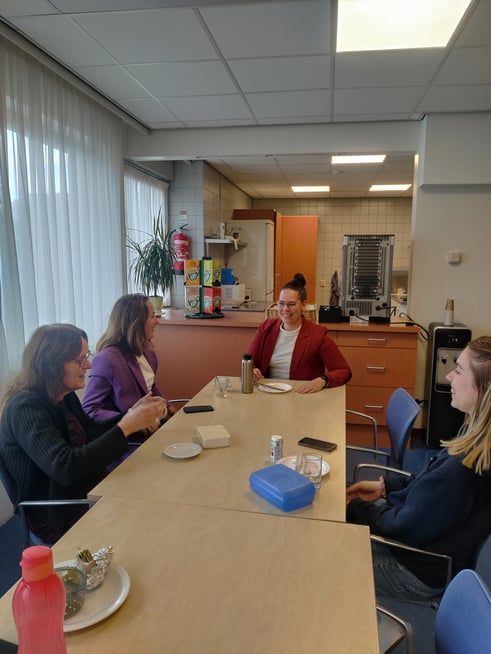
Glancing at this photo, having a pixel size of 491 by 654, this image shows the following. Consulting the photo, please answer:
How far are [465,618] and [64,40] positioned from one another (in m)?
2.86

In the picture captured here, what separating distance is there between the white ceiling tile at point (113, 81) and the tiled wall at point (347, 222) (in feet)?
14.1

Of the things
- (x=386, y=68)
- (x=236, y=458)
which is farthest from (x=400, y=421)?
(x=386, y=68)

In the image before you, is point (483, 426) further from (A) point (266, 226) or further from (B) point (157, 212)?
(A) point (266, 226)

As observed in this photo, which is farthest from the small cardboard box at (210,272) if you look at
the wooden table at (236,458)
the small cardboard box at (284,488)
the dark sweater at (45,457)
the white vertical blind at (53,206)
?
the small cardboard box at (284,488)

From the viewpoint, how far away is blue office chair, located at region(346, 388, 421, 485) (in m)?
2.01

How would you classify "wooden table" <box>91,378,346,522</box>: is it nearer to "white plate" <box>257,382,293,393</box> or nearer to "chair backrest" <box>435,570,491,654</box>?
"white plate" <box>257,382,293,393</box>

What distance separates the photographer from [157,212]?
465 cm

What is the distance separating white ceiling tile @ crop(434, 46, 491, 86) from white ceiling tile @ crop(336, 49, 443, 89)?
7 cm

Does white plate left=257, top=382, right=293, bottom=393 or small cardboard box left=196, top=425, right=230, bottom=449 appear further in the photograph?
white plate left=257, top=382, right=293, bottom=393

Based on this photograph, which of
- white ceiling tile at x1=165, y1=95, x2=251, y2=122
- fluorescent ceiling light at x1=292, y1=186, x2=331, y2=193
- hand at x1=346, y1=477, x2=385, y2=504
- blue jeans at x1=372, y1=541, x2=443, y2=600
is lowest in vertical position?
blue jeans at x1=372, y1=541, x2=443, y2=600

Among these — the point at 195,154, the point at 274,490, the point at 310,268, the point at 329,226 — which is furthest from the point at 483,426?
the point at 329,226

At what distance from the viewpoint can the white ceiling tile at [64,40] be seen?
218 centimetres

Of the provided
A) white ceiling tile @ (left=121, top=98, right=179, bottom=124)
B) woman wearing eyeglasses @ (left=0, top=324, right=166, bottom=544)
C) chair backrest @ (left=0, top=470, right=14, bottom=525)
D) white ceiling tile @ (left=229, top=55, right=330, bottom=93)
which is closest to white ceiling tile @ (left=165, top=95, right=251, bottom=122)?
white ceiling tile @ (left=121, top=98, right=179, bottom=124)

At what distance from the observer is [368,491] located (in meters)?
1.76
